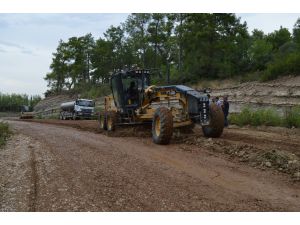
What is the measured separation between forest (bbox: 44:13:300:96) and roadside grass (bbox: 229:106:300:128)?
15.6 feet

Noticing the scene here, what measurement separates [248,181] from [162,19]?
146 feet

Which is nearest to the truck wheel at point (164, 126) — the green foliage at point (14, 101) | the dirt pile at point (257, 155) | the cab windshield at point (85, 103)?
the dirt pile at point (257, 155)

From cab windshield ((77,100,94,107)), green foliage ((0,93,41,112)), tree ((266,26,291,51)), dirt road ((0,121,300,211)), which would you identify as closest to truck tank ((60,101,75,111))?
cab windshield ((77,100,94,107))

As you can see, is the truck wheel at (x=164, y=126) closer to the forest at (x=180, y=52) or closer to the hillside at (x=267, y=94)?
the forest at (x=180, y=52)

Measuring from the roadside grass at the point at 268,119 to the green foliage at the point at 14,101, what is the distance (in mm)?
70735

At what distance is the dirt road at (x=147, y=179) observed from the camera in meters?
6.14

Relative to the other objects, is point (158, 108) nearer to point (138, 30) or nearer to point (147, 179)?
point (147, 179)

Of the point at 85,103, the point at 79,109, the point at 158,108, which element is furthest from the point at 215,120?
the point at 85,103

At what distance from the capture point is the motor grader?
42.7 feet

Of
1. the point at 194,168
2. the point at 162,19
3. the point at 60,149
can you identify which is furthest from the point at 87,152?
the point at 162,19

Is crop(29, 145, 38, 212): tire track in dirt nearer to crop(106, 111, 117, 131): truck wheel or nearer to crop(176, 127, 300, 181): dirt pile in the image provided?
crop(176, 127, 300, 181): dirt pile

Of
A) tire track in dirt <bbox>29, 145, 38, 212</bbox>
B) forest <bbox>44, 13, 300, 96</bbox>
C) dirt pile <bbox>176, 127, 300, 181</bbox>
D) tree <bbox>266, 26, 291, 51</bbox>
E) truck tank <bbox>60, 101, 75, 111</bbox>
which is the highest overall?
tree <bbox>266, 26, 291, 51</bbox>

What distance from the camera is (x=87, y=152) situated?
11.6 m

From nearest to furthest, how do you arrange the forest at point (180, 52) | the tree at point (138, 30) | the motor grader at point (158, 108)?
the motor grader at point (158, 108)
the forest at point (180, 52)
the tree at point (138, 30)
